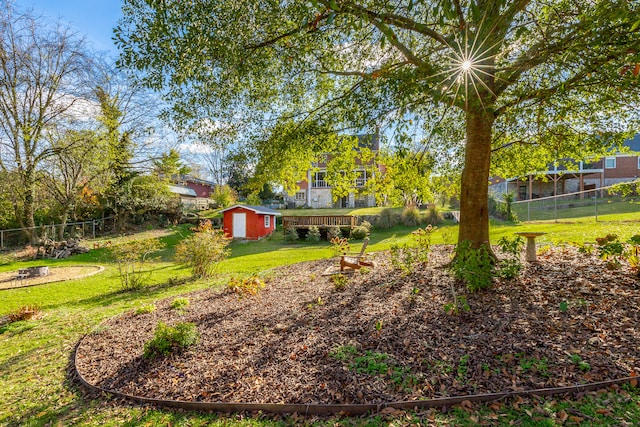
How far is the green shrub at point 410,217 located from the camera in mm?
21448

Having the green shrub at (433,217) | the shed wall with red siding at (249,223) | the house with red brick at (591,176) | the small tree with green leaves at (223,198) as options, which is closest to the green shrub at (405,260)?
the green shrub at (433,217)

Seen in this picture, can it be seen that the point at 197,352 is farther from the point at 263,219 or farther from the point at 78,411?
the point at 263,219

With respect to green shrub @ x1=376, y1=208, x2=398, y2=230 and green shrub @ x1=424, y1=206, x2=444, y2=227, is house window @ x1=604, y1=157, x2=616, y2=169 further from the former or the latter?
green shrub @ x1=376, y1=208, x2=398, y2=230

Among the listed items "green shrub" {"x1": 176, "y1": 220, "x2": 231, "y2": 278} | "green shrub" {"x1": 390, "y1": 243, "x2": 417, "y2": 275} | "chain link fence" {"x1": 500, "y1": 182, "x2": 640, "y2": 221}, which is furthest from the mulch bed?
"chain link fence" {"x1": 500, "y1": 182, "x2": 640, "y2": 221}

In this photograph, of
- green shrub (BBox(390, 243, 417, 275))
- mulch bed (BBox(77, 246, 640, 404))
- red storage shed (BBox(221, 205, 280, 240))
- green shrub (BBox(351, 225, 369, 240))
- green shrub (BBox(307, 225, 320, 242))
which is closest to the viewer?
mulch bed (BBox(77, 246, 640, 404))

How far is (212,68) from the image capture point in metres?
5.23

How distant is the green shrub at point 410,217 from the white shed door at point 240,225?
1115 cm

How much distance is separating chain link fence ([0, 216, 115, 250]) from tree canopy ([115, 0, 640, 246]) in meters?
15.9

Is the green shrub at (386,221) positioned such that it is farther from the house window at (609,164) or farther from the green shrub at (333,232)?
the house window at (609,164)

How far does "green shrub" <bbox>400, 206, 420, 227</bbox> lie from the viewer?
2145 centimetres

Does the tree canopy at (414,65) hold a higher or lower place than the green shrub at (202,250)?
higher

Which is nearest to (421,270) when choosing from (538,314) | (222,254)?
(538,314)

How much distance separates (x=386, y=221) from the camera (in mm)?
21844

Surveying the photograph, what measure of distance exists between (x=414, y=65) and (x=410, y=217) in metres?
17.0
